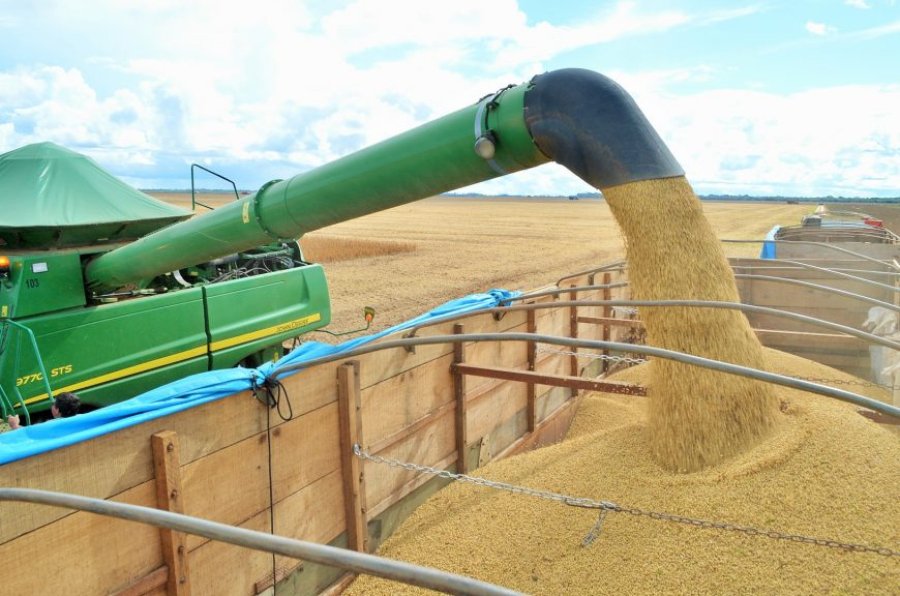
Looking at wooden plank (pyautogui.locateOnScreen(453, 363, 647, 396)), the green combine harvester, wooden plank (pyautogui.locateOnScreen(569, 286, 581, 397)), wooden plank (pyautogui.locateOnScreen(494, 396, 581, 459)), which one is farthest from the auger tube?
wooden plank (pyautogui.locateOnScreen(569, 286, 581, 397))

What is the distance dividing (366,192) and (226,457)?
1.38m

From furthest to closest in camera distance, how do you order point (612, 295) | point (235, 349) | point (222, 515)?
1. point (612, 295)
2. point (235, 349)
3. point (222, 515)

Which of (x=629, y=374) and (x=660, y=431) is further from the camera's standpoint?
(x=629, y=374)

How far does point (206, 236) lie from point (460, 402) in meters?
2.00

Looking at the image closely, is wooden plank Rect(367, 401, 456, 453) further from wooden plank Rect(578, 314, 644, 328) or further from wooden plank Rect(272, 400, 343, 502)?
wooden plank Rect(578, 314, 644, 328)

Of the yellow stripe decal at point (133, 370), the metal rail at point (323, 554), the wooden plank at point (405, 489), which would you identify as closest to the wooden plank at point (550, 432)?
the wooden plank at point (405, 489)

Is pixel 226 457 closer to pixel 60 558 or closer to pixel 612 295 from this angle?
pixel 60 558

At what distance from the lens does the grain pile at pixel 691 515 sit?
105 inches

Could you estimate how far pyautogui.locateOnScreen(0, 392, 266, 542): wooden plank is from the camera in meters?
2.17

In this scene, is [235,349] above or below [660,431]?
above

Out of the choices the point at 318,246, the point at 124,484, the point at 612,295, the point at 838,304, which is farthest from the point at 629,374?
the point at 318,246

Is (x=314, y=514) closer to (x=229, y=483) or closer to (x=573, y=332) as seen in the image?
(x=229, y=483)

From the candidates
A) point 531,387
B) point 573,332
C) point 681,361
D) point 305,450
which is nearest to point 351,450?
point 305,450

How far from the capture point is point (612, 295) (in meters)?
7.55
